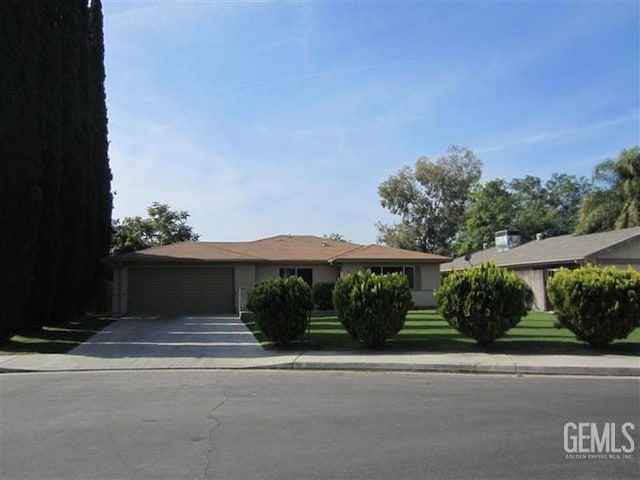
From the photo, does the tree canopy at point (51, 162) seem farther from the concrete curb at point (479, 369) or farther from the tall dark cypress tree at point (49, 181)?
the concrete curb at point (479, 369)

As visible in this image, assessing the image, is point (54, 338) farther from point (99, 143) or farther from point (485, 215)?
point (485, 215)

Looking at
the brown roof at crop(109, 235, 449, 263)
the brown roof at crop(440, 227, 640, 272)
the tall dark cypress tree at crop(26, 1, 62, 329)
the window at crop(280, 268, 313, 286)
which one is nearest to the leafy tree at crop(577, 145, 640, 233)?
the brown roof at crop(440, 227, 640, 272)

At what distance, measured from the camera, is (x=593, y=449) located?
596cm

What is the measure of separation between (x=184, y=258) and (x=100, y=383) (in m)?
17.5

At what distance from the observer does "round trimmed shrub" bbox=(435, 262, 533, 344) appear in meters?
13.9

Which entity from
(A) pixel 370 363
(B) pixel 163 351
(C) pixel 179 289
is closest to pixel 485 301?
(A) pixel 370 363

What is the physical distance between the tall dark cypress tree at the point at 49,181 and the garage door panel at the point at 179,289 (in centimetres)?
662

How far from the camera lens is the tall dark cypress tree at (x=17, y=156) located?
54.0 feet

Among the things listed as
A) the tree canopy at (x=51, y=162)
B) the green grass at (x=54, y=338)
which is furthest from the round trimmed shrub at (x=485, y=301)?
the tree canopy at (x=51, y=162)

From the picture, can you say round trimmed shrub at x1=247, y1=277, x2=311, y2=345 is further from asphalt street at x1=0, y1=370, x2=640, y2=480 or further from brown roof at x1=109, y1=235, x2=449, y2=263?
brown roof at x1=109, y1=235, x2=449, y2=263

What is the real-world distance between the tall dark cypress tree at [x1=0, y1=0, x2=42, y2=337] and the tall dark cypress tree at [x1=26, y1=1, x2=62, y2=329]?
1819mm

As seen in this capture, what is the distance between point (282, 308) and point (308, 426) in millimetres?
7902

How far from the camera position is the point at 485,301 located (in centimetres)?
1398

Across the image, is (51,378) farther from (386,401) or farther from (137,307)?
(137,307)
